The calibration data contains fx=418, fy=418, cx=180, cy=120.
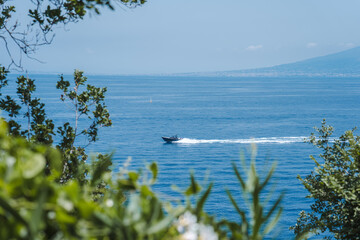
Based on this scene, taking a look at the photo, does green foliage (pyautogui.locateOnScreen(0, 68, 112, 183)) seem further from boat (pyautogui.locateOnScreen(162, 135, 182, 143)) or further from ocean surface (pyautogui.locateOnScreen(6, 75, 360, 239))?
boat (pyautogui.locateOnScreen(162, 135, 182, 143))

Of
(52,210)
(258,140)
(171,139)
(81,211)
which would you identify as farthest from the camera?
(171,139)

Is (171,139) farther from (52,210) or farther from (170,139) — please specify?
(52,210)

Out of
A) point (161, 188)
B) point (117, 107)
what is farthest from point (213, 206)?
point (117, 107)

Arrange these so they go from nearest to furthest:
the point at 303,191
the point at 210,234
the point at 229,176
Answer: the point at 210,234, the point at 303,191, the point at 229,176

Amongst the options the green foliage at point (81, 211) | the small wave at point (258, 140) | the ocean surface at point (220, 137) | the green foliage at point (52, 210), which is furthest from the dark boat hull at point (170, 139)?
the green foliage at point (52, 210)

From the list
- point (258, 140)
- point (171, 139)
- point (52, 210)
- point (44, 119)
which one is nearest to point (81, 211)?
point (52, 210)

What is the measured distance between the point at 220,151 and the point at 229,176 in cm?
1280

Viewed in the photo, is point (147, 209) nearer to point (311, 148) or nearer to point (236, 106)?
point (311, 148)

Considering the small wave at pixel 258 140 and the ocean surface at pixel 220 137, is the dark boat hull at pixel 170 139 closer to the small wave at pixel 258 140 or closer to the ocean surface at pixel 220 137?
the ocean surface at pixel 220 137

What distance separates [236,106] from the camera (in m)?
116

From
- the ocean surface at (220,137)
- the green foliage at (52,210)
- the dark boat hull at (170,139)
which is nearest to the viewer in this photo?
the green foliage at (52,210)

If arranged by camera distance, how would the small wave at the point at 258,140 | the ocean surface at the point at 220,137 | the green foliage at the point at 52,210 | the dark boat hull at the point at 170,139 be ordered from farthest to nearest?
the dark boat hull at the point at 170,139 → the small wave at the point at 258,140 → the ocean surface at the point at 220,137 → the green foliage at the point at 52,210

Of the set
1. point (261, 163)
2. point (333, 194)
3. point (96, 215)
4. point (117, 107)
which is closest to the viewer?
point (96, 215)

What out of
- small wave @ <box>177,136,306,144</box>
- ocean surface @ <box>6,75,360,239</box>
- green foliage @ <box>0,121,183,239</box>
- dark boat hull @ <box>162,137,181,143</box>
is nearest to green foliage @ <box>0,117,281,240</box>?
green foliage @ <box>0,121,183,239</box>
